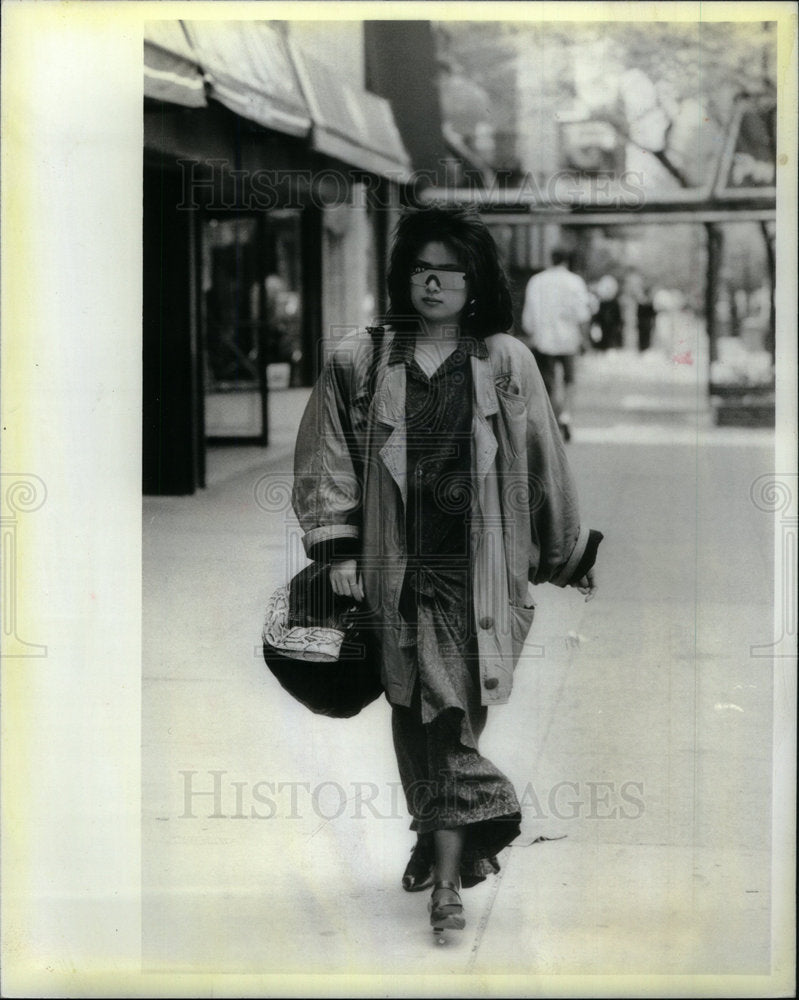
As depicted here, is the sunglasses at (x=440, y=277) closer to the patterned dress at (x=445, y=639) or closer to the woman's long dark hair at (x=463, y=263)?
the woman's long dark hair at (x=463, y=263)

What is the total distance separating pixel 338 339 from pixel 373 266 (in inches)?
9.2

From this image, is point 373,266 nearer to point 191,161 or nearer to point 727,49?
point 191,161

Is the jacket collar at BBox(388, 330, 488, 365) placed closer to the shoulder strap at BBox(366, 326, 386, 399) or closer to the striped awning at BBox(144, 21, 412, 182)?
the shoulder strap at BBox(366, 326, 386, 399)

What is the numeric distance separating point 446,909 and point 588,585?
1.02 meters

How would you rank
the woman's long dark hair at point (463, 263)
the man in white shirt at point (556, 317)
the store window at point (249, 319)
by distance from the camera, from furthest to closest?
1. the store window at point (249, 319)
2. the man in white shirt at point (556, 317)
3. the woman's long dark hair at point (463, 263)

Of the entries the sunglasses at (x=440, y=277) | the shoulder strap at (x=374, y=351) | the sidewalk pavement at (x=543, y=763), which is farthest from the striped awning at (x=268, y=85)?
the sidewalk pavement at (x=543, y=763)

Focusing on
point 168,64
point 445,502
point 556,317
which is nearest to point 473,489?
point 445,502

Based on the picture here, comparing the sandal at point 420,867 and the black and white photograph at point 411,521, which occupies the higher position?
the black and white photograph at point 411,521

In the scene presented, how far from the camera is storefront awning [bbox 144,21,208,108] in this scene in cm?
503

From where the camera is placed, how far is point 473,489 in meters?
4.97

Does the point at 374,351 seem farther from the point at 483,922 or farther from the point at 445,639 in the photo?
the point at 483,922

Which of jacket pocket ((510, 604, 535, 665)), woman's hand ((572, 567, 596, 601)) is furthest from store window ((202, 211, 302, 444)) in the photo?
woman's hand ((572, 567, 596, 601))

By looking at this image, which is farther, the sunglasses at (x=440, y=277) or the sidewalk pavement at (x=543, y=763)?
the sidewalk pavement at (x=543, y=763)

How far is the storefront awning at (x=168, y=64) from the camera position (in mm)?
5027
